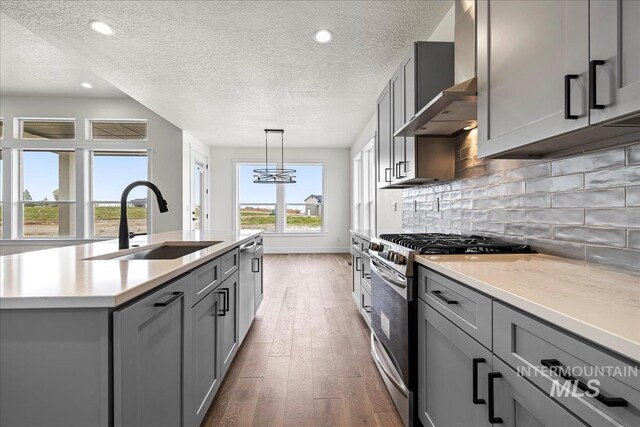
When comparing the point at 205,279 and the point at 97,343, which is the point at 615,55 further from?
the point at 205,279

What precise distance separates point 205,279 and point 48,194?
6.31m

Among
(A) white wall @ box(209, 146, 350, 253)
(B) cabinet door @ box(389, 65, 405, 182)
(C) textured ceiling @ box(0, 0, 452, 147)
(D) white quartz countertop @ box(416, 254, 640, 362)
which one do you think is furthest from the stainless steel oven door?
(A) white wall @ box(209, 146, 350, 253)

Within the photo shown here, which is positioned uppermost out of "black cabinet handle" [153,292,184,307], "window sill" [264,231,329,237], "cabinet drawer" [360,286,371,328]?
"black cabinet handle" [153,292,184,307]

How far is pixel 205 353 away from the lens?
1.59 m

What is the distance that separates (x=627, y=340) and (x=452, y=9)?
267 cm

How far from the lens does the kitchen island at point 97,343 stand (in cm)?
83

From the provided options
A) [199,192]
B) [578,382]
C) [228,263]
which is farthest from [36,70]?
[578,382]

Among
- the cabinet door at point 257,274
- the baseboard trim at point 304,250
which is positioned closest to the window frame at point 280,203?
the baseboard trim at point 304,250

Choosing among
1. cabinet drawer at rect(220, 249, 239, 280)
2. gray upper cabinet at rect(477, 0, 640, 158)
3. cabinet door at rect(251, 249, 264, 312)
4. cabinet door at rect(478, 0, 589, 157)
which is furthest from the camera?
cabinet door at rect(251, 249, 264, 312)

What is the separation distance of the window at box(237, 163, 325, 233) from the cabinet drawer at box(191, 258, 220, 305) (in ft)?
20.8

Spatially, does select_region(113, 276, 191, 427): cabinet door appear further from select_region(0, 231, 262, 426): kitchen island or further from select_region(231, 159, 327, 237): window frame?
select_region(231, 159, 327, 237): window frame

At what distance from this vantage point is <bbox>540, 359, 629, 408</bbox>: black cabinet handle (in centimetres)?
55

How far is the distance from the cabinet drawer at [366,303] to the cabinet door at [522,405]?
1.81 m

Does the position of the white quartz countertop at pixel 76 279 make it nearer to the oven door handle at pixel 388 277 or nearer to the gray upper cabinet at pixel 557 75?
the oven door handle at pixel 388 277
